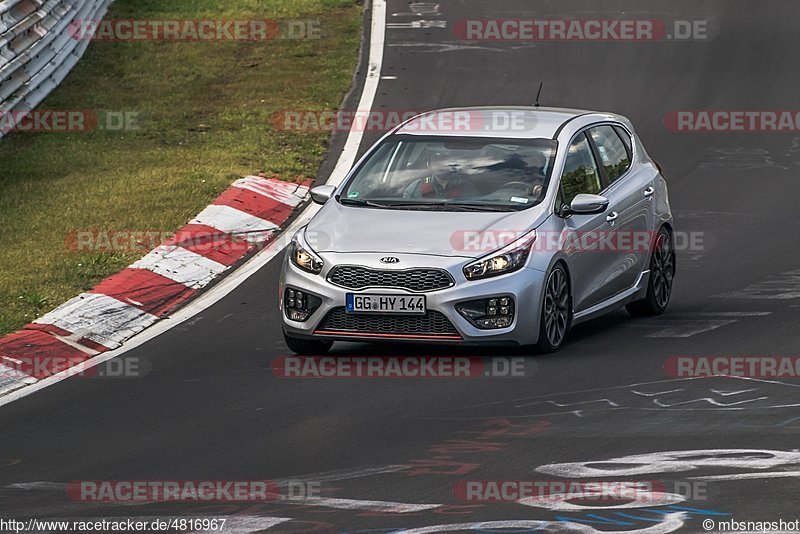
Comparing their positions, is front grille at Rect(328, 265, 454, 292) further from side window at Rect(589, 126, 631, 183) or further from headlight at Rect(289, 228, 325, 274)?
side window at Rect(589, 126, 631, 183)

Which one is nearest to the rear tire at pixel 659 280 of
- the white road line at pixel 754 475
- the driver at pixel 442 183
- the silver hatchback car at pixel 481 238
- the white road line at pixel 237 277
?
the silver hatchback car at pixel 481 238

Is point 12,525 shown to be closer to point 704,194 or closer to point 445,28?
point 704,194

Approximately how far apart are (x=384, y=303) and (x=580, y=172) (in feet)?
7.04

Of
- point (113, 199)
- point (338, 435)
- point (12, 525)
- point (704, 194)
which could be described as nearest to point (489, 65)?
point (704, 194)

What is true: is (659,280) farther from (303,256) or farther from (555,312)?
(303,256)

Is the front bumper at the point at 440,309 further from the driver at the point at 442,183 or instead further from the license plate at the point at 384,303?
the driver at the point at 442,183

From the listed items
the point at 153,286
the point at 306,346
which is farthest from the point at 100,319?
the point at 306,346

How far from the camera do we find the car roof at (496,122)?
11766 mm

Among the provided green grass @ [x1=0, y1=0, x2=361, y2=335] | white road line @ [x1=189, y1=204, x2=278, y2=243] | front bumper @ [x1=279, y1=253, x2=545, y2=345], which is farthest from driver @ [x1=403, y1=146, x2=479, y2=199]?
white road line @ [x1=189, y1=204, x2=278, y2=243]

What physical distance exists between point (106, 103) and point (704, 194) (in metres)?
7.83

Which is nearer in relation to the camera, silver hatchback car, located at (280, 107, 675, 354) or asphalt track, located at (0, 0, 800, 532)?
asphalt track, located at (0, 0, 800, 532)

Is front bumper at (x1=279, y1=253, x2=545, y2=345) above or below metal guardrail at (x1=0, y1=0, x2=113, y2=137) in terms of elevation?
below

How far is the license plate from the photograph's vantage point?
34.1 ft

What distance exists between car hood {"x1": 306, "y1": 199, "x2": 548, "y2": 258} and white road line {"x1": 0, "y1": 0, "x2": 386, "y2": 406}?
5.65 ft
